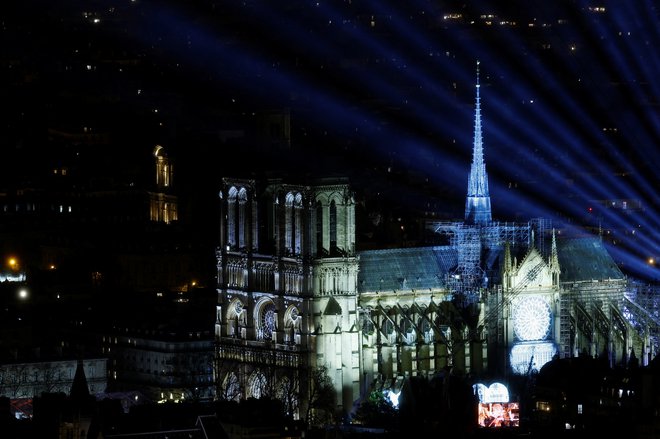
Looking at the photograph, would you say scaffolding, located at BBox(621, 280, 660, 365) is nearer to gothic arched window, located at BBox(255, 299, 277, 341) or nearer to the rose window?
the rose window

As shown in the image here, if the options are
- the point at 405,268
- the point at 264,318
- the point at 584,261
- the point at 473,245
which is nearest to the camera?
the point at 264,318

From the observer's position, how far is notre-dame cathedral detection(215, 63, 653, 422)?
135750 mm

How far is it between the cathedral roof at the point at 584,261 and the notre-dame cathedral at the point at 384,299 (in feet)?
0.20

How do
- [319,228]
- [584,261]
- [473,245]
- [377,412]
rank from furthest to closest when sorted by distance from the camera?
1. [584,261]
2. [473,245]
3. [319,228]
4. [377,412]

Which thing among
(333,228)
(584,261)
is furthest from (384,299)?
(584,261)

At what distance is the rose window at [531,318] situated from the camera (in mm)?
140875

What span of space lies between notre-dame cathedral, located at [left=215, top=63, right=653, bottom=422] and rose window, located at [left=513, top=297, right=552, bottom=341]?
0.14ft

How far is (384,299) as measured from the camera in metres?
138

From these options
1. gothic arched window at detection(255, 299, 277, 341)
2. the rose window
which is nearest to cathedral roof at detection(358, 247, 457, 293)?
the rose window

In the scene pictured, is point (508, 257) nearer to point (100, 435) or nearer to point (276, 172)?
point (276, 172)

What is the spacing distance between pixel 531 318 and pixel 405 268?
6135mm

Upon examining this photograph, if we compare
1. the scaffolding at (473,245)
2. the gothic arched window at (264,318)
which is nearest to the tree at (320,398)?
the gothic arched window at (264,318)

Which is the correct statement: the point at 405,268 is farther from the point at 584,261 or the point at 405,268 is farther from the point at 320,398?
the point at 584,261

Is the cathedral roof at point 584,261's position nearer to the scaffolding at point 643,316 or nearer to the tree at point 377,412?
the scaffolding at point 643,316
